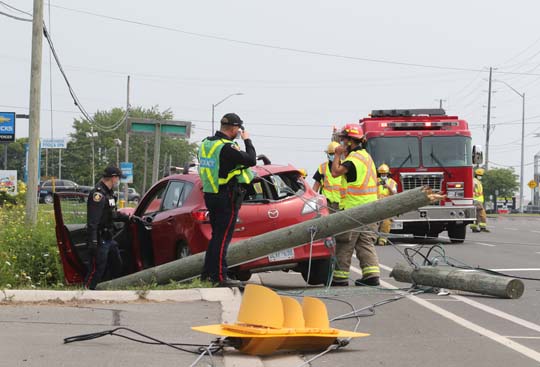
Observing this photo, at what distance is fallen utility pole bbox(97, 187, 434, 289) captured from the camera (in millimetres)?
9484

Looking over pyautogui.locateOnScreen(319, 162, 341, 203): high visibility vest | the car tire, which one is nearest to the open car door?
the car tire

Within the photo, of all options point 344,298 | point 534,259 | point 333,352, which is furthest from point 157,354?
point 534,259

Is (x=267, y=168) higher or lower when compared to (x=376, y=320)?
higher

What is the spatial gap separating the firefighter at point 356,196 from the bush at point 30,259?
11.8ft

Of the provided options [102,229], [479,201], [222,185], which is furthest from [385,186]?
[222,185]

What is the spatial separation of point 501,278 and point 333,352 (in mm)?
3806

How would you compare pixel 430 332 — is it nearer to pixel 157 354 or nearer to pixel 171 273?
pixel 157 354

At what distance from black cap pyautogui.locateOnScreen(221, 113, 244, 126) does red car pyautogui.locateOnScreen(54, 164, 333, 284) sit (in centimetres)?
122

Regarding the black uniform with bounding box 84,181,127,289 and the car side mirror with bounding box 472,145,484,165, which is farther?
the car side mirror with bounding box 472,145,484,165

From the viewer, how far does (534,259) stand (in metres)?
16.5

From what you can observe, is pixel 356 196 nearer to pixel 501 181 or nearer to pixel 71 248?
pixel 71 248

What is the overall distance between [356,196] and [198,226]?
192cm

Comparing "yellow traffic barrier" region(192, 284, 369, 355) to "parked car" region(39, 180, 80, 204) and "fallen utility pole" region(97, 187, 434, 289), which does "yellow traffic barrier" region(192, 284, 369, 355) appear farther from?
"parked car" region(39, 180, 80, 204)

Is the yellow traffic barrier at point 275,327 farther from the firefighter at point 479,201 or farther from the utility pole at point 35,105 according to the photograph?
the firefighter at point 479,201
